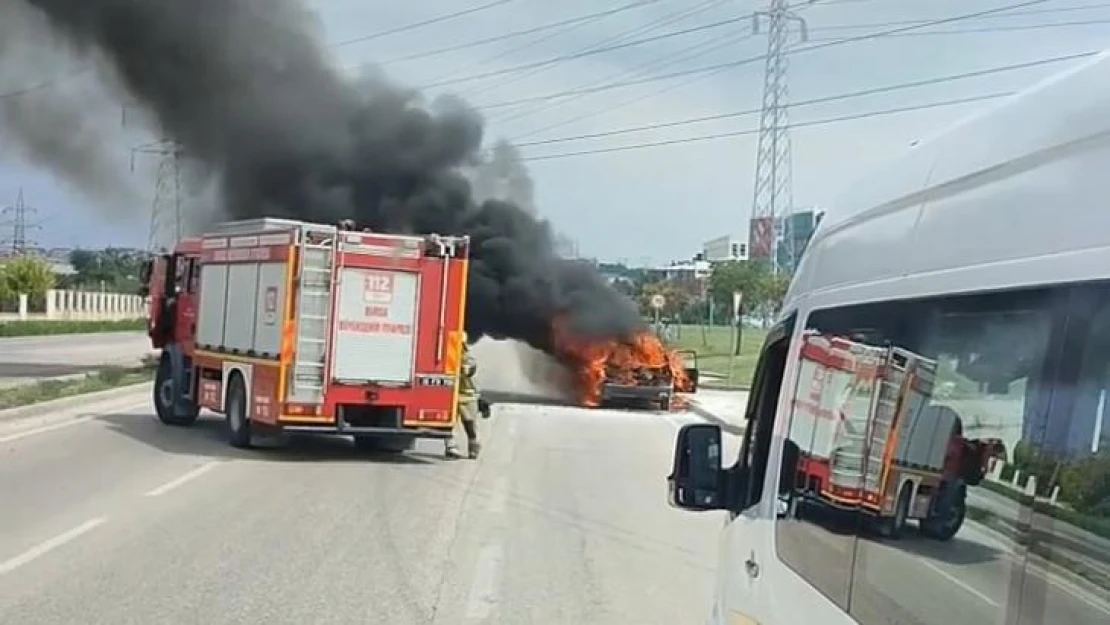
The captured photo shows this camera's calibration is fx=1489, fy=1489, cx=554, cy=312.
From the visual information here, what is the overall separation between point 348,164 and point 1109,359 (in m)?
41.2

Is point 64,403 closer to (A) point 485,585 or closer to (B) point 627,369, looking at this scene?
(B) point 627,369

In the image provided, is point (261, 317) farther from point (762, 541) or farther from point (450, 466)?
point (762, 541)

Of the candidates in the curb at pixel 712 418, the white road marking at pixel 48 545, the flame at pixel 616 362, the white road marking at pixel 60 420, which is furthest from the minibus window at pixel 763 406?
the flame at pixel 616 362

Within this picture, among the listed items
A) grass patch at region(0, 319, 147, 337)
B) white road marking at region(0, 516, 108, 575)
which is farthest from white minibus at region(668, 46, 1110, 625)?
grass patch at region(0, 319, 147, 337)

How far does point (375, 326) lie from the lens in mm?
18219

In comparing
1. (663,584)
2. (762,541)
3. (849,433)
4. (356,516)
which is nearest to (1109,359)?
(849,433)

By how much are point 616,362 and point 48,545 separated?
24.0 metres

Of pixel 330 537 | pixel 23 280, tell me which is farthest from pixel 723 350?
pixel 330 537

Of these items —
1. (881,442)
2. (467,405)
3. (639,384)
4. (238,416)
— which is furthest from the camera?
(639,384)

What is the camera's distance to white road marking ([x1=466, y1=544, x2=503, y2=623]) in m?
8.73

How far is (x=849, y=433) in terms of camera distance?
3.36 metres

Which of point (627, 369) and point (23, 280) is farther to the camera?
point (23, 280)

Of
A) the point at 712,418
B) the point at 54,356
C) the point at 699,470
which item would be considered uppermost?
the point at 699,470

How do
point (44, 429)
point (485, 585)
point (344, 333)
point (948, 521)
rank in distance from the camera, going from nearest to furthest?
point (948, 521) < point (485, 585) < point (344, 333) < point (44, 429)
